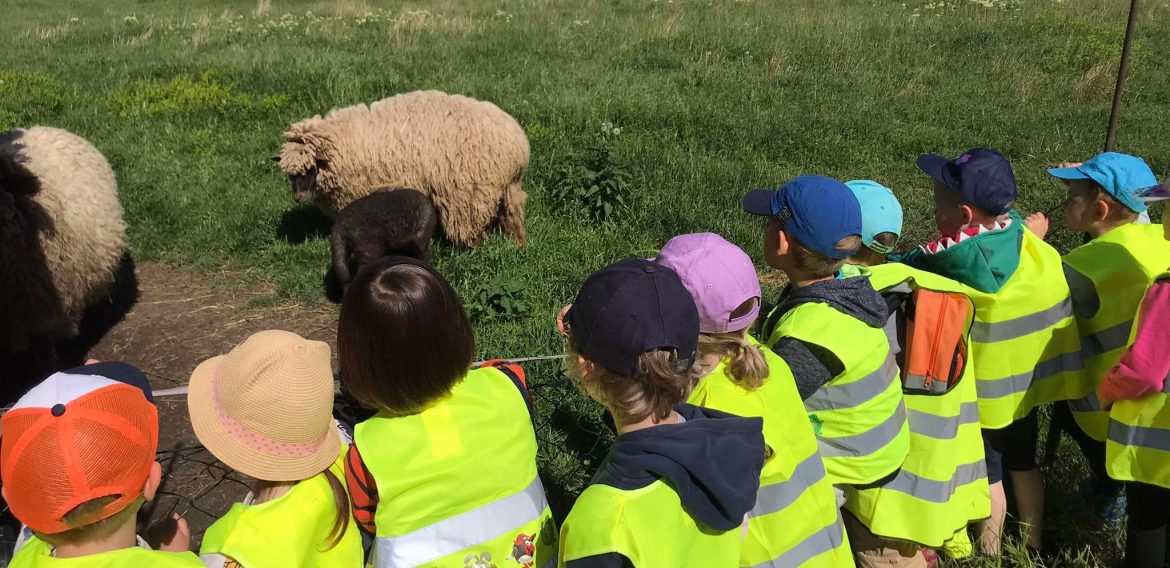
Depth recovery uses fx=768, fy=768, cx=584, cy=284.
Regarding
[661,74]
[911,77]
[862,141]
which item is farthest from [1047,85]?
[661,74]

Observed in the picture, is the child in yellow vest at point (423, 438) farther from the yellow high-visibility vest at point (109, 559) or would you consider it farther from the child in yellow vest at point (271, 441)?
the yellow high-visibility vest at point (109, 559)

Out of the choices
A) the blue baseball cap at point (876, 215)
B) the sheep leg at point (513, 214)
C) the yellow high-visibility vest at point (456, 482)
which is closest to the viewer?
the yellow high-visibility vest at point (456, 482)

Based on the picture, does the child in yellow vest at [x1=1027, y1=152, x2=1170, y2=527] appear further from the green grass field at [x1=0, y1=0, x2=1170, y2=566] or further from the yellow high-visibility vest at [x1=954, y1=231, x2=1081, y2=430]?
the green grass field at [x1=0, y1=0, x2=1170, y2=566]

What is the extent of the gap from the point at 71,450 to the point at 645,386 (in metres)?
1.35

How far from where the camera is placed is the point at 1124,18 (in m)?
13.8

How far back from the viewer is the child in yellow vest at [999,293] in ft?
10.6

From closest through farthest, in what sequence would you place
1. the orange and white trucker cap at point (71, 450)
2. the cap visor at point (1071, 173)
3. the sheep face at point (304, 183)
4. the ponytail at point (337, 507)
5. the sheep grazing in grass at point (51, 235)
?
the orange and white trucker cap at point (71, 450) → the ponytail at point (337, 507) → the cap visor at point (1071, 173) → the sheep grazing in grass at point (51, 235) → the sheep face at point (304, 183)

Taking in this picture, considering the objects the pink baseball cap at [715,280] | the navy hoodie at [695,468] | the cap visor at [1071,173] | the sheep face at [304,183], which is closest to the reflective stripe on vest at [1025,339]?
the cap visor at [1071,173]

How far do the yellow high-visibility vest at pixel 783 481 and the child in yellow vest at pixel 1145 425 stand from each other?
133 centimetres

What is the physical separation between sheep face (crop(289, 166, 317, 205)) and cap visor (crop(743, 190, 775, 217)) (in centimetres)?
484

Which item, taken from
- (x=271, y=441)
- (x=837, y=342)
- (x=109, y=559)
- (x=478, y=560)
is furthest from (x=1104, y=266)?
(x=109, y=559)

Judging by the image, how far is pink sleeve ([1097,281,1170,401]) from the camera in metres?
2.78

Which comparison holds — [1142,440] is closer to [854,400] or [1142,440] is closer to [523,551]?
[854,400]

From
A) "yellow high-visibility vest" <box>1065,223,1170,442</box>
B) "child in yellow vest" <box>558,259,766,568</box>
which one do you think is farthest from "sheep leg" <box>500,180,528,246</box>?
"child in yellow vest" <box>558,259,766,568</box>
